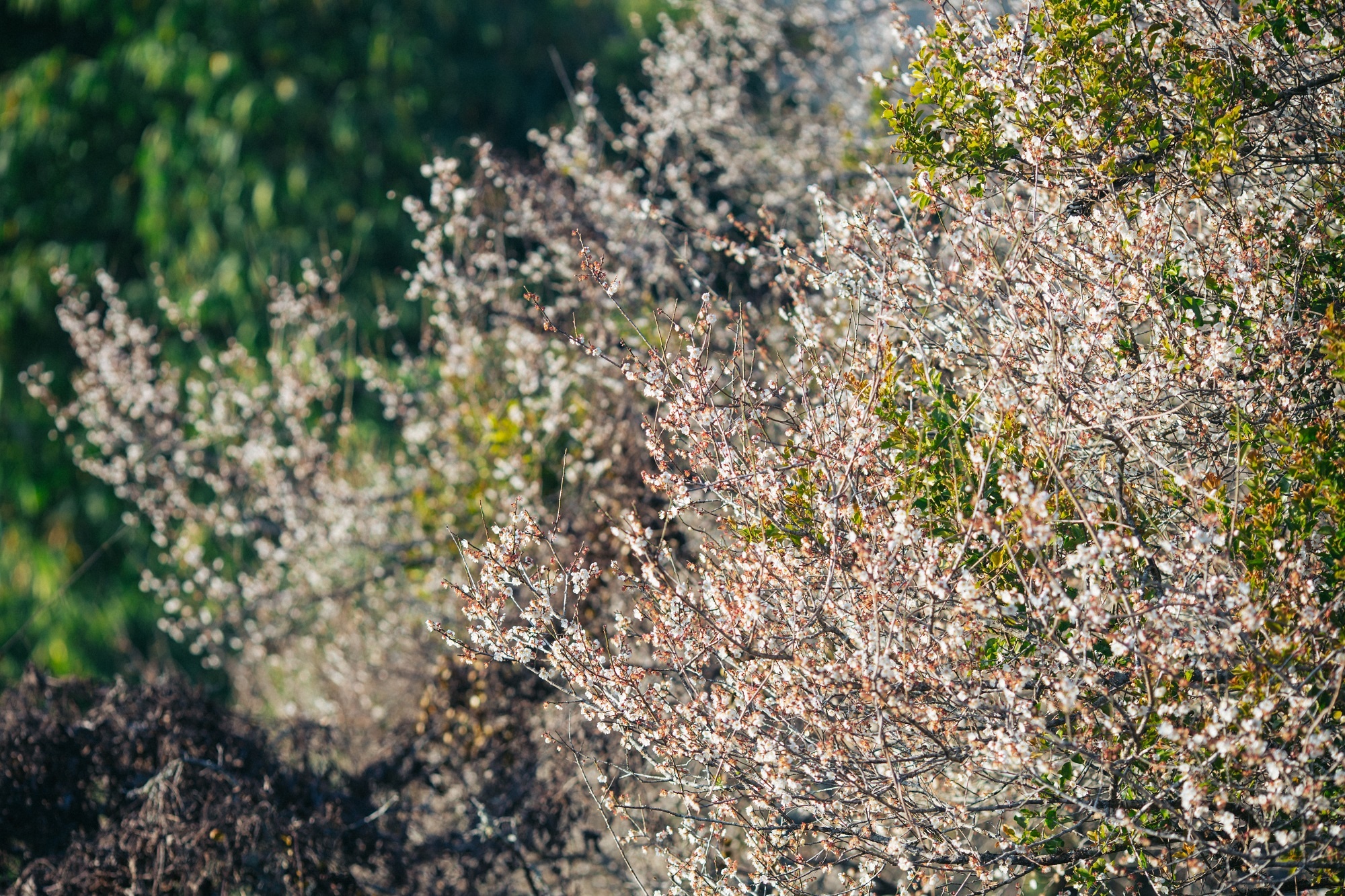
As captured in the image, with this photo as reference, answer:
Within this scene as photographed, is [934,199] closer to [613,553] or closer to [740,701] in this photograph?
[740,701]

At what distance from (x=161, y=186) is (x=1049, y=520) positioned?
7229 millimetres

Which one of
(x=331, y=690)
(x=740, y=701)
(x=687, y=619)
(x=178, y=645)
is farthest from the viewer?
(x=178, y=645)

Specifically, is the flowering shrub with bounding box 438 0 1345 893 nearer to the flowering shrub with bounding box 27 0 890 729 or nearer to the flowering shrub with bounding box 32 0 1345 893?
the flowering shrub with bounding box 32 0 1345 893

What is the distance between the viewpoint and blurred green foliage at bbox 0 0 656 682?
A: 705 cm

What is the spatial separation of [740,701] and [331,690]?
153 inches

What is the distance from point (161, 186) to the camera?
7148 mm

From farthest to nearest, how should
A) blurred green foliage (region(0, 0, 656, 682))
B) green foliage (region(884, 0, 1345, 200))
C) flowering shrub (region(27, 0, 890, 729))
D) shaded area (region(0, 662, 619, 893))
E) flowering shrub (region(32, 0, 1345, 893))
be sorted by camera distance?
blurred green foliage (region(0, 0, 656, 682)) → flowering shrub (region(27, 0, 890, 729)) → shaded area (region(0, 662, 619, 893)) → green foliage (region(884, 0, 1345, 200)) → flowering shrub (region(32, 0, 1345, 893))

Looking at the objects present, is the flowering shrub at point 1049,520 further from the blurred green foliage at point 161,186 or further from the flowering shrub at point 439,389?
the blurred green foliage at point 161,186

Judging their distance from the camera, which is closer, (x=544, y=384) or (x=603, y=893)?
(x=603, y=893)

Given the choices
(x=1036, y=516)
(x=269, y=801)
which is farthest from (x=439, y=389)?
(x=1036, y=516)

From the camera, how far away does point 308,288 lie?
21.0 ft

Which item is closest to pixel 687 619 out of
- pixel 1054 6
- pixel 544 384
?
pixel 1054 6

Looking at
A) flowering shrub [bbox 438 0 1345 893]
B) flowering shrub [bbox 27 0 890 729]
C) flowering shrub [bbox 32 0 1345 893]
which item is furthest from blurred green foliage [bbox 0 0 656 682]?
flowering shrub [bbox 438 0 1345 893]

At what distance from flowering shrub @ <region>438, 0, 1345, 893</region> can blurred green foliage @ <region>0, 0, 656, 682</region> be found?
5352 mm
